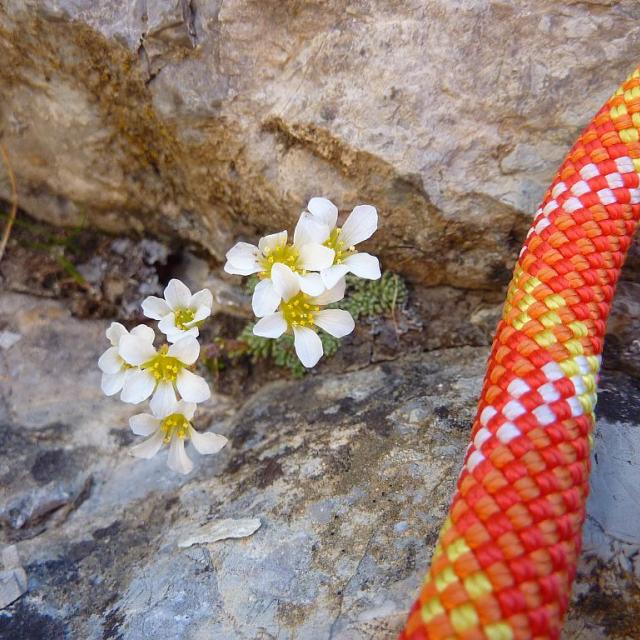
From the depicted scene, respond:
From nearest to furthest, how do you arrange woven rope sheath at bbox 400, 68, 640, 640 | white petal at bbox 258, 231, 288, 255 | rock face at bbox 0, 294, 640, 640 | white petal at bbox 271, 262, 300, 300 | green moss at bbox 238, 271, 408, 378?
woven rope sheath at bbox 400, 68, 640, 640 < rock face at bbox 0, 294, 640, 640 < white petal at bbox 271, 262, 300, 300 < white petal at bbox 258, 231, 288, 255 < green moss at bbox 238, 271, 408, 378

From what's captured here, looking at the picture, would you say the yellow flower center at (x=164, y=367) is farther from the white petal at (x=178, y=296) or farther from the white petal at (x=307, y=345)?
the white petal at (x=307, y=345)

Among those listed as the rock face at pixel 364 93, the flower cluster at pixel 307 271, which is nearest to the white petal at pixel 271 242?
the flower cluster at pixel 307 271

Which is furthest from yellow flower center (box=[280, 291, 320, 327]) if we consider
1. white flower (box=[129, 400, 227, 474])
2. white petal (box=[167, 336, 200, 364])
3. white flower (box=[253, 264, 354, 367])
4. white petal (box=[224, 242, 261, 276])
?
white flower (box=[129, 400, 227, 474])

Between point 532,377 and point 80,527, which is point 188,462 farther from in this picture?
point 532,377

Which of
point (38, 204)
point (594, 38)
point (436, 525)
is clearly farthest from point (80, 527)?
point (594, 38)

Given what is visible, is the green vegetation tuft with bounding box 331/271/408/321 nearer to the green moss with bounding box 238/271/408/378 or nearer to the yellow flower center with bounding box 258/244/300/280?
the green moss with bounding box 238/271/408/378

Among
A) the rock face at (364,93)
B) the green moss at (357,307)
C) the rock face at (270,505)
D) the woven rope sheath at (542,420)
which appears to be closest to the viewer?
the woven rope sheath at (542,420)
